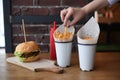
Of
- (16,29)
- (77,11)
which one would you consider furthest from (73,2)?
(77,11)

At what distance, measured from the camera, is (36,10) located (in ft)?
6.07

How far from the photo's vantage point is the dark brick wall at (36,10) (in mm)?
1841

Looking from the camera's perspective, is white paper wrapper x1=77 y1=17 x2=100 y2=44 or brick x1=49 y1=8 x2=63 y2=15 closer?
white paper wrapper x1=77 y1=17 x2=100 y2=44

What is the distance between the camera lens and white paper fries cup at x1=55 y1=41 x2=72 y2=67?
3.42ft

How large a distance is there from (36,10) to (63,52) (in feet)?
2.88

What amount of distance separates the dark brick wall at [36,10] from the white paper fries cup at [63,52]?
2.73 feet

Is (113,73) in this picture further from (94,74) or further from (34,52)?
(34,52)

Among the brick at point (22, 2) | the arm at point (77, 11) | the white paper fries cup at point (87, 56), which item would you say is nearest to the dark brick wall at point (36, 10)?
the brick at point (22, 2)

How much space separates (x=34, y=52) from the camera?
1108 millimetres

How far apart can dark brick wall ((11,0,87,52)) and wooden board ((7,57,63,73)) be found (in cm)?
71

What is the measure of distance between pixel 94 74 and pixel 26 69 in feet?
1.02

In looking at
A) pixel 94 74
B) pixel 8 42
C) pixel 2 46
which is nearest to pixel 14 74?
pixel 94 74

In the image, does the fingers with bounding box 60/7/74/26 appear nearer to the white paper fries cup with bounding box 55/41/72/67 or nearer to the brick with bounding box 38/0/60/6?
the white paper fries cup with bounding box 55/41/72/67

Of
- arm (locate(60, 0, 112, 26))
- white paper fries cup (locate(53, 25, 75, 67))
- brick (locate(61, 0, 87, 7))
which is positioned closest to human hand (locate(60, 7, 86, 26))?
arm (locate(60, 0, 112, 26))
